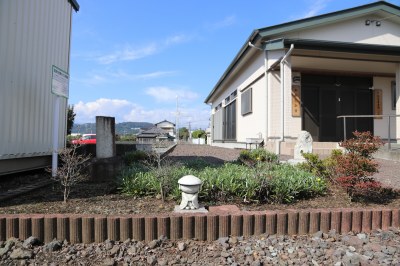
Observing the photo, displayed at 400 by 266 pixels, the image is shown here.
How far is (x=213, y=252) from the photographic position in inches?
122

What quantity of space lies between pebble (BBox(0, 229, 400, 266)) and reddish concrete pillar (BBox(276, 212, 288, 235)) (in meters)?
0.10

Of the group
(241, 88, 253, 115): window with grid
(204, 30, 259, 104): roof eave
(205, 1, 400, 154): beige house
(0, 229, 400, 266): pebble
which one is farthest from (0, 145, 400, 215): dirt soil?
(241, 88, 253, 115): window with grid

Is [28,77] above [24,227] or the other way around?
above

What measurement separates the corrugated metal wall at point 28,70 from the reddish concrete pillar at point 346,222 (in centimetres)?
482

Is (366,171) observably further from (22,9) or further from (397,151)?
(397,151)

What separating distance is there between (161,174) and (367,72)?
529 inches

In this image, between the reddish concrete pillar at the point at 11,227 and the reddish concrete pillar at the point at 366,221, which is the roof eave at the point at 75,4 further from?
the reddish concrete pillar at the point at 366,221

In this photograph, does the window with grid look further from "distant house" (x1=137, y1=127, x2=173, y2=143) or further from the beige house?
"distant house" (x1=137, y1=127, x2=173, y2=143)

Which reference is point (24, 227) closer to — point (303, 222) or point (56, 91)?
point (303, 222)

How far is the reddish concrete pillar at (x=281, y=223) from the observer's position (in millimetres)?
3482

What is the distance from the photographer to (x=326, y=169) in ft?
17.4

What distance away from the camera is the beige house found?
449 inches

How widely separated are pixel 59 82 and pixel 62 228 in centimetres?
350

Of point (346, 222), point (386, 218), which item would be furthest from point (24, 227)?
point (386, 218)
